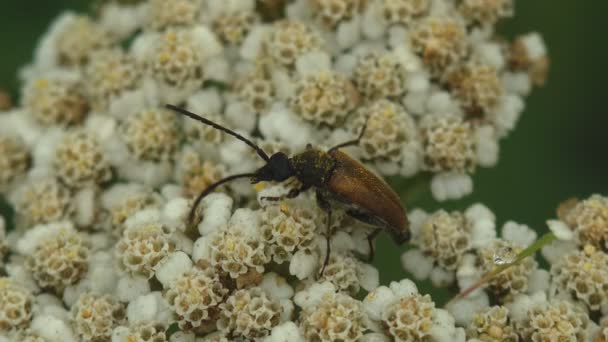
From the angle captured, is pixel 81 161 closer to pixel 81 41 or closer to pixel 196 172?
pixel 196 172

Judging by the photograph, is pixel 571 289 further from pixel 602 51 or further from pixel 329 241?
pixel 602 51

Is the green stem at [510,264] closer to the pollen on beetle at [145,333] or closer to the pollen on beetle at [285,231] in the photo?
the pollen on beetle at [285,231]

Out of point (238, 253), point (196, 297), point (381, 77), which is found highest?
point (381, 77)

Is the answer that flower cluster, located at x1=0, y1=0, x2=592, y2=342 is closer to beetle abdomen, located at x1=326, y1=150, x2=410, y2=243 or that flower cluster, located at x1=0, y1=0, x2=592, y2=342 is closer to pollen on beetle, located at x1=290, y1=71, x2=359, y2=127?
pollen on beetle, located at x1=290, y1=71, x2=359, y2=127

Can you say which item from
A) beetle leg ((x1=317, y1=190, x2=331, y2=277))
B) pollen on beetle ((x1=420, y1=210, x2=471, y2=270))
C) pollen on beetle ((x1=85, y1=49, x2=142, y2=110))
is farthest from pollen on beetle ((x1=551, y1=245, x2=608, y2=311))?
pollen on beetle ((x1=85, y1=49, x2=142, y2=110))

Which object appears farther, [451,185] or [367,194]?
[451,185]

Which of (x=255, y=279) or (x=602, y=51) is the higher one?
(x=602, y=51)

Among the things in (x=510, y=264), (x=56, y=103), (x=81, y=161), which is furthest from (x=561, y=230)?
(x=56, y=103)

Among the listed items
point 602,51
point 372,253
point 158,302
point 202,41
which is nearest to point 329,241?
point 372,253
